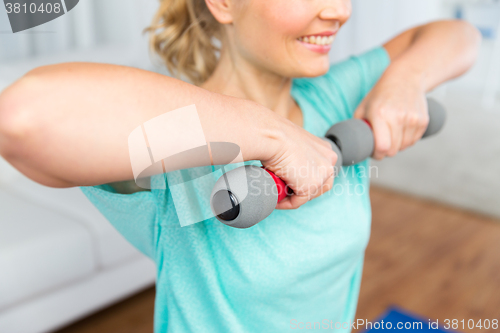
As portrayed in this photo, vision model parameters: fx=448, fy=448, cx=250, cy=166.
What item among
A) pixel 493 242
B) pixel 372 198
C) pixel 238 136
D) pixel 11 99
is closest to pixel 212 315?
pixel 238 136

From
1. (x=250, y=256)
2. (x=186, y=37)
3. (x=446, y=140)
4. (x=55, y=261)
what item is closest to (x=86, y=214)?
(x=55, y=261)

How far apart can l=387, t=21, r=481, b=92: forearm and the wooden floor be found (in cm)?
118

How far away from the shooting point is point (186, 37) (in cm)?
75

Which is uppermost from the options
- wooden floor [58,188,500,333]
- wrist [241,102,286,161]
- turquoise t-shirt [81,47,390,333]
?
wrist [241,102,286,161]

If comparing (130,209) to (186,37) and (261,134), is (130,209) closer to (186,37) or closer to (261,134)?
(261,134)

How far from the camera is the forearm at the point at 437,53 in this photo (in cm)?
77

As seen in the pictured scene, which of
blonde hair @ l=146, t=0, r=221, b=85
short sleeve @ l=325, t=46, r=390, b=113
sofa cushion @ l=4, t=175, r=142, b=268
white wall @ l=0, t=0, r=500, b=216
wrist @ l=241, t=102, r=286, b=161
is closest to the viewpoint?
wrist @ l=241, t=102, r=286, b=161

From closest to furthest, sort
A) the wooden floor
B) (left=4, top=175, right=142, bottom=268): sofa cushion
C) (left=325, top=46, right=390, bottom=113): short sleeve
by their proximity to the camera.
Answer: (left=325, top=46, right=390, bottom=113): short sleeve < (left=4, top=175, right=142, bottom=268): sofa cushion < the wooden floor

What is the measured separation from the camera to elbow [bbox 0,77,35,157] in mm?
318

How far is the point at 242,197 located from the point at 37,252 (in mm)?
1186

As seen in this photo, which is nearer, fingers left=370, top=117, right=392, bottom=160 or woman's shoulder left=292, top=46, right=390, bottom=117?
fingers left=370, top=117, right=392, bottom=160

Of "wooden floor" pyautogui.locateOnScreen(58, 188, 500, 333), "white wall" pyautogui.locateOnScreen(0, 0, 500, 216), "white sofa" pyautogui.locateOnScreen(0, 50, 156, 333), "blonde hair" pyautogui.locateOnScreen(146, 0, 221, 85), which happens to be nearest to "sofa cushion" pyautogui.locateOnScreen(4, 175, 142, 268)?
"white sofa" pyautogui.locateOnScreen(0, 50, 156, 333)

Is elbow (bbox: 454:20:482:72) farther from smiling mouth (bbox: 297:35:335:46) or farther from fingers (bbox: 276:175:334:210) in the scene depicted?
fingers (bbox: 276:175:334:210)

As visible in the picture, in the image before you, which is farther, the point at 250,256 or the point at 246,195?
the point at 250,256
